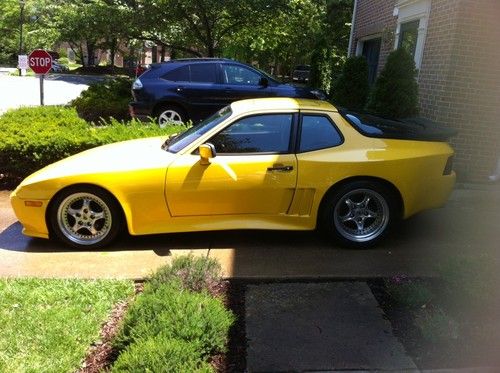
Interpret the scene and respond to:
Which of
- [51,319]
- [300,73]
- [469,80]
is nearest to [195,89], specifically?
[469,80]

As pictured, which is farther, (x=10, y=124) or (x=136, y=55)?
(x=136, y=55)

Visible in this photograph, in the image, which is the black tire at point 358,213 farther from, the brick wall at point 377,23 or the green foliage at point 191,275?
the brick wall at point 377,23

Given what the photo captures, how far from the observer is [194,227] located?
15.5ft

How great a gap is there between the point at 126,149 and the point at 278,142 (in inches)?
59.8

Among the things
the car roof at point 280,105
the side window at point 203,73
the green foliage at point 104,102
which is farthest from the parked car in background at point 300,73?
the car roof at point 280,105

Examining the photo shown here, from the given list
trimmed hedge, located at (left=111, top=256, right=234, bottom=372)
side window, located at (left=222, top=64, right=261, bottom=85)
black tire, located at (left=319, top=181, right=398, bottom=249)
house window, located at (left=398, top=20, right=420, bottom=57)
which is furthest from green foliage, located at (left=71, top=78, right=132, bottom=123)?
trimmed hedge, located at (left=111, top=256, right=234, bottom=372)

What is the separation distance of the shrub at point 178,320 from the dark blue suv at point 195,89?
723 centimetres

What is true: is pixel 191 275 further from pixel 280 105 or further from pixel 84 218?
pixel 280 105

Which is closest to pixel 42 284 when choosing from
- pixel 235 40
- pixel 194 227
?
pixel 194 227

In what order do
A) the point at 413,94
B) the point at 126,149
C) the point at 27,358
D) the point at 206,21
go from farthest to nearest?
1. the point at 206,21
2. the point at 413,94
3. the point at 126,149
4. the point at 27,358

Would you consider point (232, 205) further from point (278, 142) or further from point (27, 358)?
point (27, 358)

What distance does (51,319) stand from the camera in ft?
11.5

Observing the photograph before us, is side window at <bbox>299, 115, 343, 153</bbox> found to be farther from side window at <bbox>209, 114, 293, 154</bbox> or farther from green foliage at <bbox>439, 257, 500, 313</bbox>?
green foliage at <bbox>439, 257, 500, 313</bbox>

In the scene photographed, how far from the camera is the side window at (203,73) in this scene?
34.3 ft
